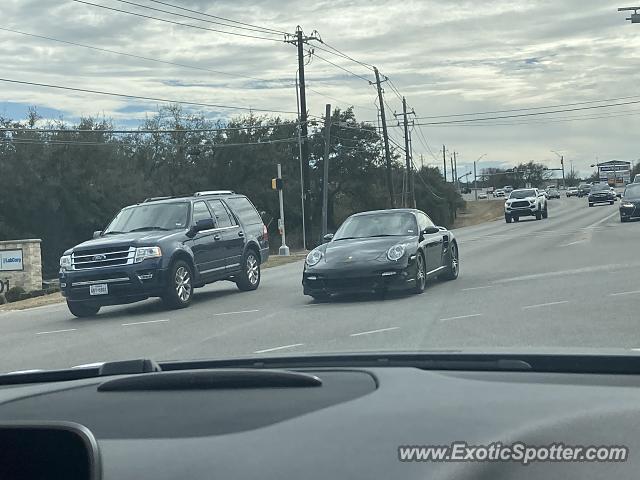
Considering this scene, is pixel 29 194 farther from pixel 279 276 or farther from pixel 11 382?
pixel 11 382

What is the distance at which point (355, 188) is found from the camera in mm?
77875

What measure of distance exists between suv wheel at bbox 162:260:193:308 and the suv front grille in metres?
0.76

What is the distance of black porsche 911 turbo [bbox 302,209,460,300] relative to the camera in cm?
1458

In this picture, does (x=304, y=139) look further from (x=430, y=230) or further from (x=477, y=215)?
(x=477, y=215)

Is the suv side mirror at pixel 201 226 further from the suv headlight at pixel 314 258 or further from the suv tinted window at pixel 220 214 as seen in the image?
the suv headlight at pixel 314 258

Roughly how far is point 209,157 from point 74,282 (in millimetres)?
54889

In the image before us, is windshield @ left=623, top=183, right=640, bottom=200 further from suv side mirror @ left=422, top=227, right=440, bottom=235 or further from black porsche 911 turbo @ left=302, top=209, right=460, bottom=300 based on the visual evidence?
black porsche 911 turbo @ left=302, top=209, right=460, bottom=300

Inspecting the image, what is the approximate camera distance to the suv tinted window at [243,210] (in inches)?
725

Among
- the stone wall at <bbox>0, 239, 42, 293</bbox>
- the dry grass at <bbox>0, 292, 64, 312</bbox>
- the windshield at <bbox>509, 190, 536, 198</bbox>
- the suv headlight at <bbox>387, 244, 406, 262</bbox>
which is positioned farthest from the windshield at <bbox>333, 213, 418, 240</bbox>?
the windshield at <bbox>509, 190, 536, 198</bbox>

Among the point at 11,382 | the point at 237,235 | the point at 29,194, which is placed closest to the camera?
the point at 11,382

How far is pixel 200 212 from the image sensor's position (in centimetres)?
1691

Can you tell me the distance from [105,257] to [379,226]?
15.6ft

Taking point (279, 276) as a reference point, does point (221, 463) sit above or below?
above

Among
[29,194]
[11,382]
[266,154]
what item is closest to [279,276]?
[11,382]
